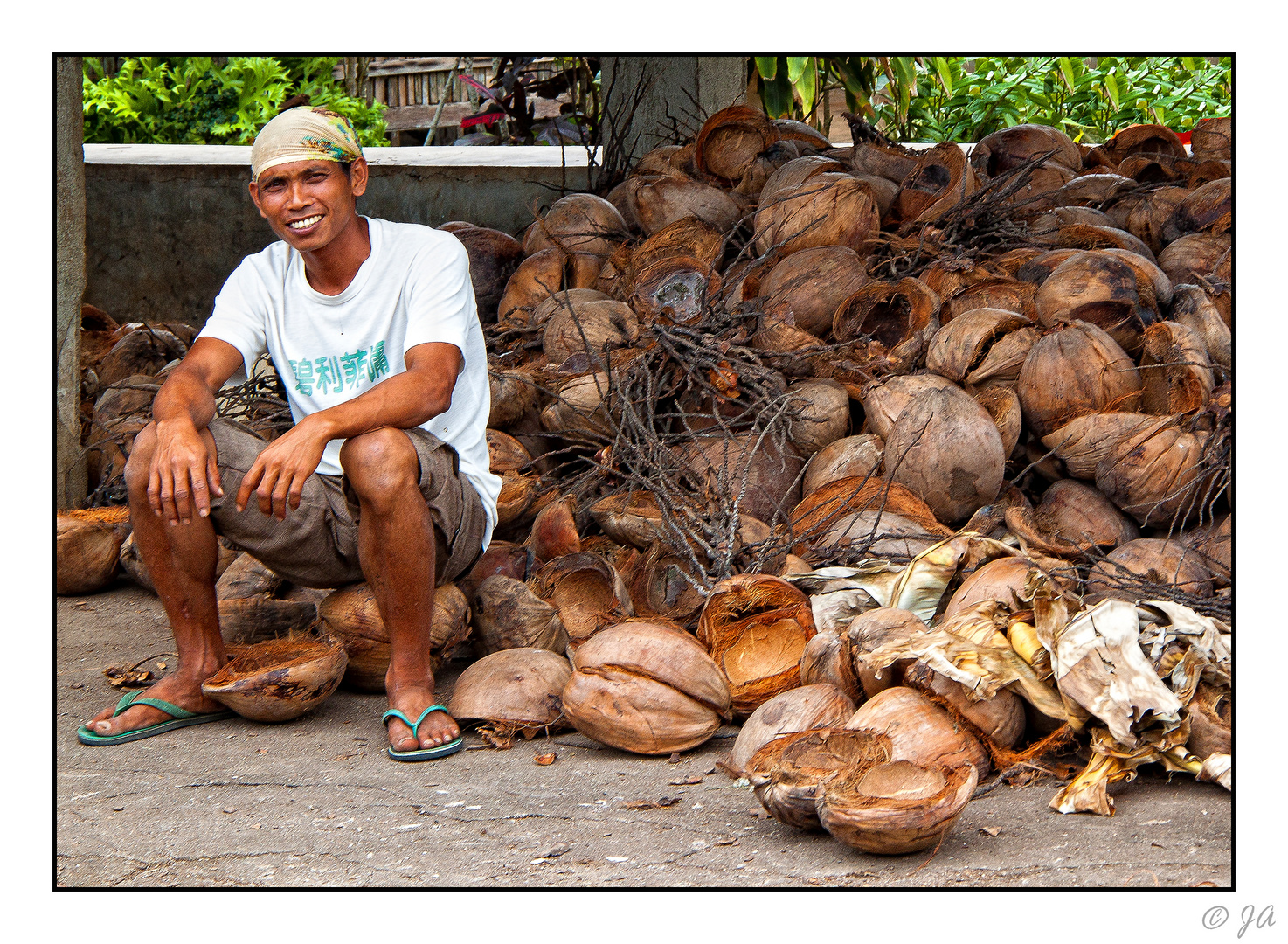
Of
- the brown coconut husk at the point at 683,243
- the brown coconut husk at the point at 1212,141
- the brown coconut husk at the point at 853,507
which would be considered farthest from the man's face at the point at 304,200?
the brown coconut husk at the point at 1212,141

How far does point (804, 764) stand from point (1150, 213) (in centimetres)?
319

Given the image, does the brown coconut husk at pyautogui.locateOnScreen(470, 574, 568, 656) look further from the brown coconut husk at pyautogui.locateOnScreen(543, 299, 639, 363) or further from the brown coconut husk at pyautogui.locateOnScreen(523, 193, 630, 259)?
the brown coconut husk at pyautogui.locateOnScreen(523, 193, 630, 259)

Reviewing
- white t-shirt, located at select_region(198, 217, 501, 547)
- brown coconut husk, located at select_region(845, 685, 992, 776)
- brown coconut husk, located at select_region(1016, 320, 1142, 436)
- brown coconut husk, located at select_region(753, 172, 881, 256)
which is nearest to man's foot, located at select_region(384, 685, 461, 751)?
white t-shirt, located at select_region(198, 217, 501, 547)

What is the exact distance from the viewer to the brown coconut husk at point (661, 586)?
3.07 metres

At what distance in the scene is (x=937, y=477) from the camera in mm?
3205

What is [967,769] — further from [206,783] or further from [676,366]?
[676,366]

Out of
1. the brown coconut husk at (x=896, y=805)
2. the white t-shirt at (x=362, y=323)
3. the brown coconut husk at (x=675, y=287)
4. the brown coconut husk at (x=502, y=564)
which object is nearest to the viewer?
the brown coconut husk at (x=896, y=805)

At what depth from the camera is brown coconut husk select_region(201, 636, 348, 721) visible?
258cm

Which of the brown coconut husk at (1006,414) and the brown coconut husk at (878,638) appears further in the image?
the brown coconut husk at (1006,414)

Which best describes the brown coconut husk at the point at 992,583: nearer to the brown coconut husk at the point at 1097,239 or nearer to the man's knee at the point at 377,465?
the man's knee at the point at 377,465

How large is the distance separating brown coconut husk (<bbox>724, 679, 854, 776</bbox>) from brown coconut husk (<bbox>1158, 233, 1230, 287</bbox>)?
7.67ft

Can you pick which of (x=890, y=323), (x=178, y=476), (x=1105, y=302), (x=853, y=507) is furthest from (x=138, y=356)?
(x=1105, y=302)

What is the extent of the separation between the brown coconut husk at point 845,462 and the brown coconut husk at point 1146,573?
686 millimetres

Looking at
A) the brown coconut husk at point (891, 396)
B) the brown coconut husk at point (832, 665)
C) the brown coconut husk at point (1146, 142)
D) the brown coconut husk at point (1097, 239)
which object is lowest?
the brown coconut husk at point (832, 665)
